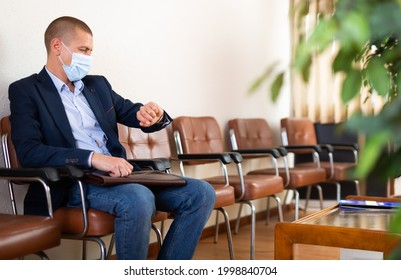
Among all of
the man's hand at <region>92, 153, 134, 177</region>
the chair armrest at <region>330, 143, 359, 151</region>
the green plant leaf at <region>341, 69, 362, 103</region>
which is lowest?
the chair armrest at <region>330, 143, 359, 151</region>

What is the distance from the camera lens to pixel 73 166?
212 centimetres

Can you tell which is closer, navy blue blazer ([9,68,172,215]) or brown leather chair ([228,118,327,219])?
navy blue blazer ([9,68,172,215])

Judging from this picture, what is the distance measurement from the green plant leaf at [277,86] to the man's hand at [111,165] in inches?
69.0

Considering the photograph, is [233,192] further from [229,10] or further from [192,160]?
[229,10]

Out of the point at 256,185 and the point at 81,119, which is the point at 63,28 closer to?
the point at 81,119

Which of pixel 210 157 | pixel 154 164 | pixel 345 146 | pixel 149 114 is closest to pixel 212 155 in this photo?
pixel 210 157

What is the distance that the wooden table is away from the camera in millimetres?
2016

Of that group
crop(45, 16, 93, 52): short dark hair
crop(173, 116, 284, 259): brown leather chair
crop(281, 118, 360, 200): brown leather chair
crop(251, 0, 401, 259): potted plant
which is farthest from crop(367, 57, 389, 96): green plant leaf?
crop(281, 118, 360, 200): brown leather chair

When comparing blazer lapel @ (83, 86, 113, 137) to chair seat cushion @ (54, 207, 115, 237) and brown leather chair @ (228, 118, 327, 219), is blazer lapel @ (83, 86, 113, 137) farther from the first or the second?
brown leather chair @ (228, 118, 327, 219)

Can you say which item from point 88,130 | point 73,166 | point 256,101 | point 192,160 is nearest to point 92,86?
point 88,130

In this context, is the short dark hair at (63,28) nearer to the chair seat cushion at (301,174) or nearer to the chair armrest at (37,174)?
the chair armrest at (37,174)

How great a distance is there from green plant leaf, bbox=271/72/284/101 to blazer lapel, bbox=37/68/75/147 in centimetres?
192

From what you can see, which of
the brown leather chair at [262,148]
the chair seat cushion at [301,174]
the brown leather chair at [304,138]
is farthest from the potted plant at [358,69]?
the brown leather chair at [304,138]

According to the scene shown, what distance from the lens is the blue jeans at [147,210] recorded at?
2.13m
